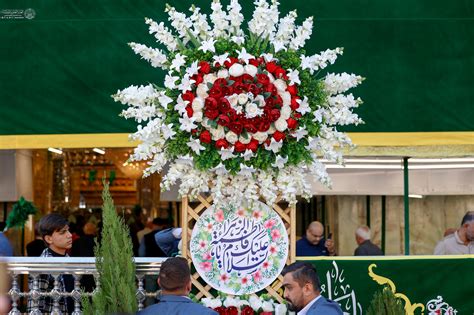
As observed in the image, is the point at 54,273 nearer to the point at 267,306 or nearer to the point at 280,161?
the point at 267,306

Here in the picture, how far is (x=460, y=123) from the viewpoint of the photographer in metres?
10.5

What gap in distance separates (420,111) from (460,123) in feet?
1.28

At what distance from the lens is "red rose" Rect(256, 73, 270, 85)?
24.0 ft

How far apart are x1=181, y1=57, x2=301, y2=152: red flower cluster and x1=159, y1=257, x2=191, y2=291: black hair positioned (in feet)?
3.66

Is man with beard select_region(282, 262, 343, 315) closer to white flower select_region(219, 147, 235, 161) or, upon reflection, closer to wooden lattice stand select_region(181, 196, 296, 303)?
white flower select_region(219, 147, 235, 161)

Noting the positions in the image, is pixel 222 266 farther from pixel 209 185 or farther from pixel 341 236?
pixel 341 236

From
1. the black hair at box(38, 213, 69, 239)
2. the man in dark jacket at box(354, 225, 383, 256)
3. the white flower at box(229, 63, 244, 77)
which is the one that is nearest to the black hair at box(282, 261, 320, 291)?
the white flower at box(229, 63, 244, 77)

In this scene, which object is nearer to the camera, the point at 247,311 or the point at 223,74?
the point at 223,74

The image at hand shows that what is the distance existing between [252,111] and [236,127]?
148 millimetres

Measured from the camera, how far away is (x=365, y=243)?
12.0 m

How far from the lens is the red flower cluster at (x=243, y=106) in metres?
7.25

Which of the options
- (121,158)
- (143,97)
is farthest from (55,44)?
(121,158)

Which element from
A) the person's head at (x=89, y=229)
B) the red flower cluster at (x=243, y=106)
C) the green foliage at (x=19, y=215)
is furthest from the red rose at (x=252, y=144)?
the person's head at (x=89, y=229)

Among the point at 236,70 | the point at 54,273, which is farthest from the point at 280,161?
the point at 54,273
